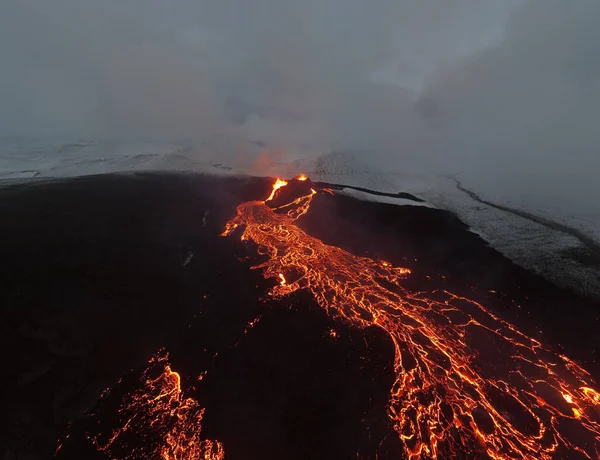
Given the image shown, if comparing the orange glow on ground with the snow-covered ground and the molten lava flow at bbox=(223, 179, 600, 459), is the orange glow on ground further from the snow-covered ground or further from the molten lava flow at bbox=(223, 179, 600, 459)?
the molten lava flow at bbox=(223, 179, 600, 459)

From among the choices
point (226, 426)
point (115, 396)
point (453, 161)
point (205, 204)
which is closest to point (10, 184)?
Result: point (205, 204)

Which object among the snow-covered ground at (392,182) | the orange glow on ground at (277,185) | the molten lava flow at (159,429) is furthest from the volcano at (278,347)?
the orange glow on ground at (277,185)

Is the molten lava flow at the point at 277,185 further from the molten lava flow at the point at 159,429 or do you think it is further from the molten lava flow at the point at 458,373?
the molten lava flow at the point at 159,429

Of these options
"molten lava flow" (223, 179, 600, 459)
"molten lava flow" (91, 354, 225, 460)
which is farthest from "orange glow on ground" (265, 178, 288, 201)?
"molten lava flow" (91, 354, 225, 460)

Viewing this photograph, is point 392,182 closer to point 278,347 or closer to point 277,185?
point 277,185

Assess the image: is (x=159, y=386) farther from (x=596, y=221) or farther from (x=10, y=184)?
(x=596, y=221)

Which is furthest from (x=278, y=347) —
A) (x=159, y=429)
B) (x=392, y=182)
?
(x=392, y=182)
